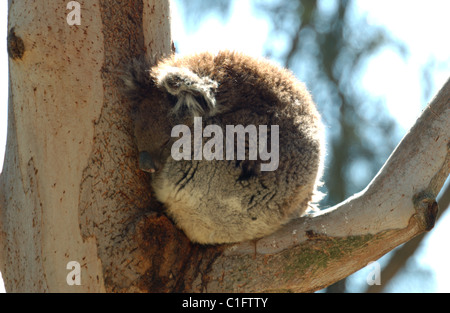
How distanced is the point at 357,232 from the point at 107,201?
52.6 inches

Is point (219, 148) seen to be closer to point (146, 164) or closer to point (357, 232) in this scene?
point (146, 164)

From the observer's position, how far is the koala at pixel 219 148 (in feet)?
9.75

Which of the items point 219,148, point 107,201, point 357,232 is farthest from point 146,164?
point 357,232

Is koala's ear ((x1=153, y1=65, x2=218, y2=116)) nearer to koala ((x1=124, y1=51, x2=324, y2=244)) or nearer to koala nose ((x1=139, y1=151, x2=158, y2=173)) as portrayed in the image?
koala ((x1=124, y1=51, x2=324, y2=244))

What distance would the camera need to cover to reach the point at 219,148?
303cm

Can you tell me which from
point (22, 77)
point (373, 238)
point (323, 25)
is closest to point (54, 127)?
point (22, 77)

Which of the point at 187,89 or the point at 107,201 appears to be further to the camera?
the point at 187,89

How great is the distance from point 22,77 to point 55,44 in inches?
9.5

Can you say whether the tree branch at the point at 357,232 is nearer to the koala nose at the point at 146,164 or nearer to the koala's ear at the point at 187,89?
the koala nose at the point at 146,164

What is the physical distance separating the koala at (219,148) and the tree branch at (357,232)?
210 millimetres

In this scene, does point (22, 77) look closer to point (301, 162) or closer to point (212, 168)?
point (212, 168)

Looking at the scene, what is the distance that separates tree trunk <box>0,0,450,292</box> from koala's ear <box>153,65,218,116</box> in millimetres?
269

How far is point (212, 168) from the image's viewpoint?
3.01 meters

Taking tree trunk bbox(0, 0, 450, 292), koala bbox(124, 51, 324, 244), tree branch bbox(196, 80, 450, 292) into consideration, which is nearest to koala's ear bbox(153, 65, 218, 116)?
koala bbox(124, 51, 324, 244)
